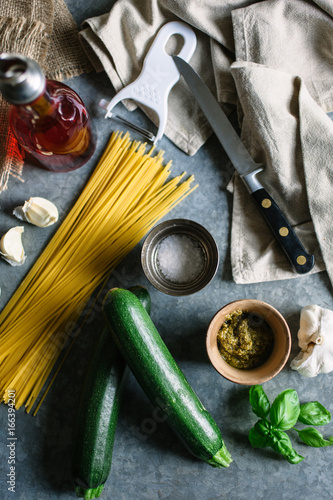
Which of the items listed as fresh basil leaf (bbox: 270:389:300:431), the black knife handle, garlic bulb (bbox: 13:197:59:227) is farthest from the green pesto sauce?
garlic bulb (bbox: 13:197:59:227)

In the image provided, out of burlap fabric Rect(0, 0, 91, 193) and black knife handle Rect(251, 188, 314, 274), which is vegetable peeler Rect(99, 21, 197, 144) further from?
black knife handle Rect(251, 188, 314, 274)

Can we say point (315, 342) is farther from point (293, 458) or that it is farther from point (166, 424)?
point (166, 424)

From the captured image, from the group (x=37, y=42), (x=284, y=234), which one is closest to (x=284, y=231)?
(x=284, y=234)

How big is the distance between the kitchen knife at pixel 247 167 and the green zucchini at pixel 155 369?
0.50m

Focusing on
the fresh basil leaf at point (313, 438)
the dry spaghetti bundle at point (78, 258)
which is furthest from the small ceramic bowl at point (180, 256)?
the fresh basil leaf at point (313, 438)

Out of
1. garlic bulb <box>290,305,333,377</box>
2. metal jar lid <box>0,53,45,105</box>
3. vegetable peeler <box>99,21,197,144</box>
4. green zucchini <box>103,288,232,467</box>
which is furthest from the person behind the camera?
vegetable peeler <box>99,21,197,144</box>

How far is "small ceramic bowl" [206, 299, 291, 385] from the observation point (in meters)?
1.22

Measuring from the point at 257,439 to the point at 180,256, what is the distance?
619mm

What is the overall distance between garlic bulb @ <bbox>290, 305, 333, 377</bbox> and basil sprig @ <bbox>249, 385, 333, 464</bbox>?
93 mm

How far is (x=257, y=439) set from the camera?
129 centimetres

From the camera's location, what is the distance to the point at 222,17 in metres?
1.39

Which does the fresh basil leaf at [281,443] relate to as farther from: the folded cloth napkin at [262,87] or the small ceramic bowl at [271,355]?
the folded cloth napkin at [262,87]

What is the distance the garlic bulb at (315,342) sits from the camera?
1281mm

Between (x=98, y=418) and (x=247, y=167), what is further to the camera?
(x=247, y=167)
